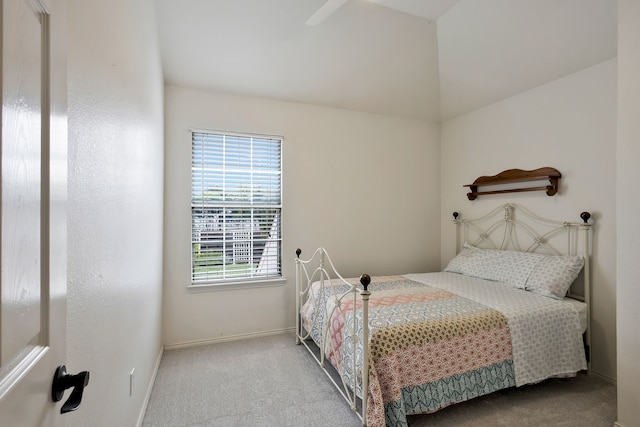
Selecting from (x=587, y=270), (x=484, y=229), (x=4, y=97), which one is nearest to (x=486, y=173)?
(x=484, y=229)

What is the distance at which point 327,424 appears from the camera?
195 centimetres

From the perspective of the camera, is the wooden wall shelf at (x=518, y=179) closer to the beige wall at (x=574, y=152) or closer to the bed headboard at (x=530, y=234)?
the beige wall at (x=574, y=152)

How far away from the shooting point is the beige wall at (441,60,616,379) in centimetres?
253

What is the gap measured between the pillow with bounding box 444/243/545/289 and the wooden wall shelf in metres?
0.63

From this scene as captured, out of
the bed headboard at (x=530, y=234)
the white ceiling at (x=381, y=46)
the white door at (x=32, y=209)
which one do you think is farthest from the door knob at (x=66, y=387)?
the bed headboard at (x=530, y=234)

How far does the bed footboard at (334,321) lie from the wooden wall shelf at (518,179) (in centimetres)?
196

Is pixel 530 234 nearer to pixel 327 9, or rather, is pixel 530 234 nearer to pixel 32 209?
pixel 327 9

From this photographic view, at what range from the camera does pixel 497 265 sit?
3.07 metres

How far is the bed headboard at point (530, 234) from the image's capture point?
2639 millimetres

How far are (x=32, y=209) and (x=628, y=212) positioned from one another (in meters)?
2.63

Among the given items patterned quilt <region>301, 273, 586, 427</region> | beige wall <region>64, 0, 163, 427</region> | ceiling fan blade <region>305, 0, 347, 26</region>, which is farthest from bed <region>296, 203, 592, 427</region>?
ceiling fan blade <region>305, 0, 347, 26</region>

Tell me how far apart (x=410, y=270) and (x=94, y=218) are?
3.60 metres

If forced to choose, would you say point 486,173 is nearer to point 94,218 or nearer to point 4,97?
point 94,218

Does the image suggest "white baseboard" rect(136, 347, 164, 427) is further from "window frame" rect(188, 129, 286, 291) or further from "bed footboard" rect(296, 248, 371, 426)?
"bed footboard" rect(296, 248, 371, 426)
